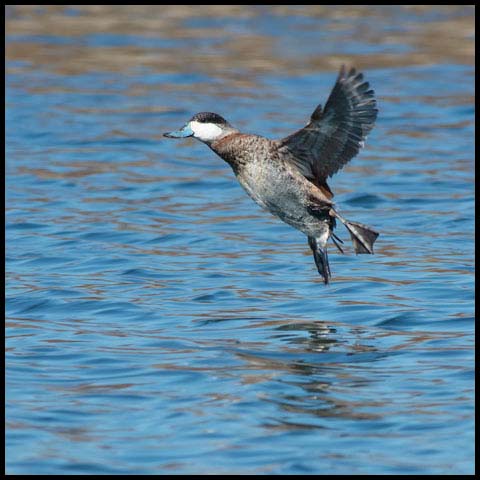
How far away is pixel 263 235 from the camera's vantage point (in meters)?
10.5

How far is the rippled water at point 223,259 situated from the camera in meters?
6.00

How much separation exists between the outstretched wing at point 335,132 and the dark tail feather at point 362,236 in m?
0.34

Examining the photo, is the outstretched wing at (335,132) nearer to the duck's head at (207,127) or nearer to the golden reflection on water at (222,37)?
the duck's head at (207,127)

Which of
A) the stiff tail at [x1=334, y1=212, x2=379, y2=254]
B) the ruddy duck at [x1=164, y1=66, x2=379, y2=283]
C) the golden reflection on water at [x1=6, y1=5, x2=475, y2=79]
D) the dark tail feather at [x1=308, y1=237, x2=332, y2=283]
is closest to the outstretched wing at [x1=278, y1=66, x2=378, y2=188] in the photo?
the ruddy duck at [x1=164, y1=66, x2=379, y2=283]

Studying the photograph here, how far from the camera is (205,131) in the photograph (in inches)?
312

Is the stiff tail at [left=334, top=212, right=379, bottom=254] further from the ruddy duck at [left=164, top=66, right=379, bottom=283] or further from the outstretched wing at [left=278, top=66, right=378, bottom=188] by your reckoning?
the outstretched wing at [left=278, top=66, right=378, bottom=188]

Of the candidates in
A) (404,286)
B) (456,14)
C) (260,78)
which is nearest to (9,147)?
(260,78)

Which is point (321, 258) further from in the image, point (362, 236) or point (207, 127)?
point (207, 127)

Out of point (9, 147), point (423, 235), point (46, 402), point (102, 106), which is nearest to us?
point (46, 402)

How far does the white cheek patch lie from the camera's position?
311 inches

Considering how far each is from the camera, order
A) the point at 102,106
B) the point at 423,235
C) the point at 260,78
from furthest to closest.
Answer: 1. the point at 260,78
2. the point at 102,106
3. the point at 423,235

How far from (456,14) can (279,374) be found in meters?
12.0

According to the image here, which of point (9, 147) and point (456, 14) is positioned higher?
point (456, 14)

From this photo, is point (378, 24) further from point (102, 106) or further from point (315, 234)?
point (315, 234)
